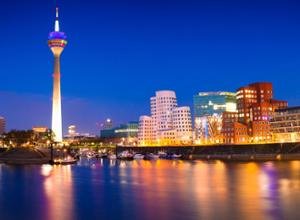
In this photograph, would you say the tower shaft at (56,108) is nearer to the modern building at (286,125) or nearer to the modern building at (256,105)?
the modern building at (256,105)


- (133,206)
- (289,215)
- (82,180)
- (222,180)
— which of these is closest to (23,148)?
(82,180)

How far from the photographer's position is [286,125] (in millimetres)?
161250

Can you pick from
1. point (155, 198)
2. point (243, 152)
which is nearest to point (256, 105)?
point (243, 152)

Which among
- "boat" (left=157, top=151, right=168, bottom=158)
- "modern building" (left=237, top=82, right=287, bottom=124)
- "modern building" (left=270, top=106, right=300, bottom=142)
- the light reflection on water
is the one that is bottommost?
the light reflection on water

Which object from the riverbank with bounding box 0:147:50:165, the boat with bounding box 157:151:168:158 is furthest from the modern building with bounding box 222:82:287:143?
the riverbank with bounding box 0:147:50:165

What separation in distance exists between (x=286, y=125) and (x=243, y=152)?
1967 centimetres

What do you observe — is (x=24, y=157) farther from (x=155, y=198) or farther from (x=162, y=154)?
(x=155, y=198)

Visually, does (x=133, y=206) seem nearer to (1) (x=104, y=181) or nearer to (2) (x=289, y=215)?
(2) (x=289, y=215)

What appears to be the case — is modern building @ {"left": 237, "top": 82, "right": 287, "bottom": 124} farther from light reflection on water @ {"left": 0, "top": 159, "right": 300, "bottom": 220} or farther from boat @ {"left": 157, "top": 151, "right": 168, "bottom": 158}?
light reflection on water @ {"left": 0, "top": 159, "right": 300, "bottom": 220}

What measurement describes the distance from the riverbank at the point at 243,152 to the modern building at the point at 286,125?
46.2 feet

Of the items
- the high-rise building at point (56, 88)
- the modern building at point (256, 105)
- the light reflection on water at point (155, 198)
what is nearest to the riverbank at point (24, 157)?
the high-rise building at point (56, 88)

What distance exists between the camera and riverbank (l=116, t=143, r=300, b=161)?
13950 centimetres

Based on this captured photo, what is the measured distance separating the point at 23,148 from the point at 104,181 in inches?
2973

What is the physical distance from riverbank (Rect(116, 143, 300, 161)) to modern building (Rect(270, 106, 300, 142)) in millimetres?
14081
